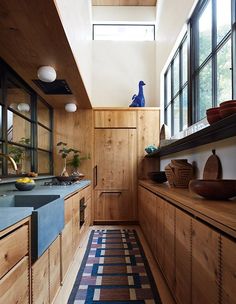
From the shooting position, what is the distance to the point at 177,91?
3939 mm

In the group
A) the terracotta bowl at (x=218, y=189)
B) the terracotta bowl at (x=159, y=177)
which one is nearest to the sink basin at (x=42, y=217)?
the terracotta bowl at (x=218, y=189)

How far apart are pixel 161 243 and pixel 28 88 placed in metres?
2.48

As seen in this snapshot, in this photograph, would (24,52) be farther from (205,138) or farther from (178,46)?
(178,46)

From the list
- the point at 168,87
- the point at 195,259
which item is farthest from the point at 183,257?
the point at 168,87

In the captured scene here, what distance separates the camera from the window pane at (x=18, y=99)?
286 centimetres

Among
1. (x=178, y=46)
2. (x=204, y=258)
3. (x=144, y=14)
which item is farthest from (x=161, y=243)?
(x=144, y=14)

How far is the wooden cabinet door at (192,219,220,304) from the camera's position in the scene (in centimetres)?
109

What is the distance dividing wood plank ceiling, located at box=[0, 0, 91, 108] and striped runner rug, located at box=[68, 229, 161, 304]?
2004 mm

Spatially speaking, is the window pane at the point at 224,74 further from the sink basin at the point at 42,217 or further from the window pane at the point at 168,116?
the window pane at the point at 168,116

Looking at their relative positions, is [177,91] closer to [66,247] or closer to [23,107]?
[23,107]

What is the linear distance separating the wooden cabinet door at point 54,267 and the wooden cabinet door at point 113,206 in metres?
2.54

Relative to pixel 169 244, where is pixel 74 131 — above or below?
above

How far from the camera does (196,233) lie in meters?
1.33

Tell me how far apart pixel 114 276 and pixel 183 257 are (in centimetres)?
102
